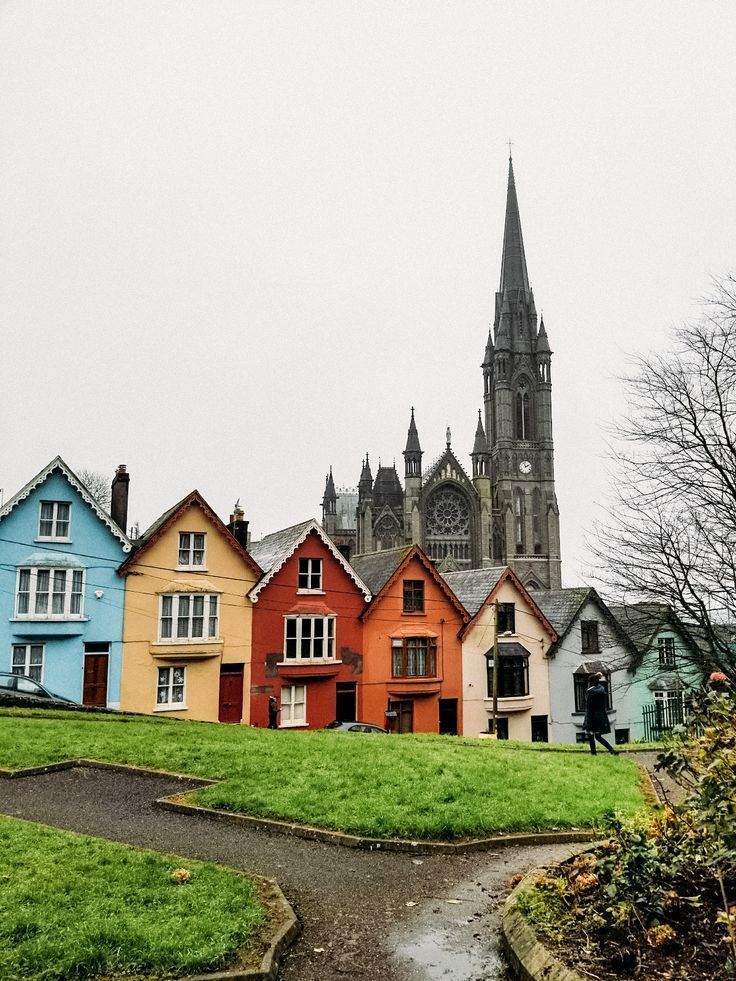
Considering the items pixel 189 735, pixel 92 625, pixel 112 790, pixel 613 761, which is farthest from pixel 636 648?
pixel 92 625

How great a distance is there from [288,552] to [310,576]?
5.30ft

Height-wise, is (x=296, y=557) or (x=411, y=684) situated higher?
(x=296, y=557)

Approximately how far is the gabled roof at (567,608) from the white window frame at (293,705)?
13403 millimetres

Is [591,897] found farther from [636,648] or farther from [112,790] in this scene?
[636,648]

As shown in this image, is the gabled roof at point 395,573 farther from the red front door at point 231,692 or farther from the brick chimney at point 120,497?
the brick chimney at point 120,497

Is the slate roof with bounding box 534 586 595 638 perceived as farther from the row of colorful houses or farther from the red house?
the red house

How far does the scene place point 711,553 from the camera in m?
16.7

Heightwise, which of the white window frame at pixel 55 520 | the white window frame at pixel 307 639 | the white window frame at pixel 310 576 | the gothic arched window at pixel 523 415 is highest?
the gothic arched window at pixel 523 415

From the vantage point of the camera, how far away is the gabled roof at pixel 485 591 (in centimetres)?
3809

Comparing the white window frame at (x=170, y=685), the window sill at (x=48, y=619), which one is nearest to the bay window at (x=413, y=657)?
the white window frame at (x=170, y=685)

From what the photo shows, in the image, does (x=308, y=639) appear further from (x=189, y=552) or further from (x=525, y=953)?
(x=525, y=953)

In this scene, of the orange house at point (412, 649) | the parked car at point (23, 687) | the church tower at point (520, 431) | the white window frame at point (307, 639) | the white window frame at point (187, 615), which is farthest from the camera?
the church tower at point (520, 431)

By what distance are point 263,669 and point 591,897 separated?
2664 centimetres

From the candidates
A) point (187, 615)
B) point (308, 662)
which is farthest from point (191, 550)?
point (308, 662)
